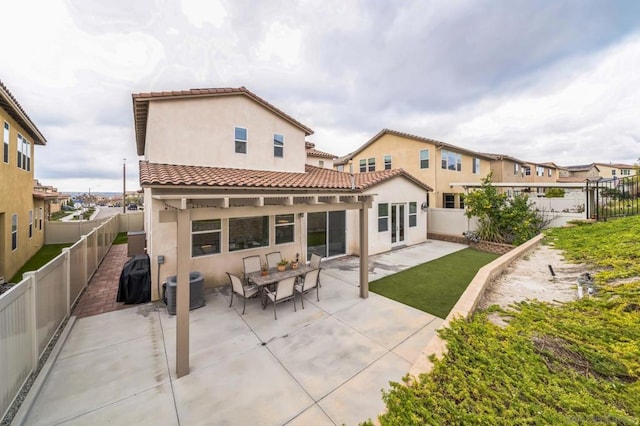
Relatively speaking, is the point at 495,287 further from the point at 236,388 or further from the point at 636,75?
the point at 636,75

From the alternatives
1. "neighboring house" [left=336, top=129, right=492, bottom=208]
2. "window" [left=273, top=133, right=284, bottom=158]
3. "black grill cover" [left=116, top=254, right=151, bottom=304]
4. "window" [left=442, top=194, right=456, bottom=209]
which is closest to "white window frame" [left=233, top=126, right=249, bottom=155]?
"window" [left=273, top=133, right=284, bottom=158]

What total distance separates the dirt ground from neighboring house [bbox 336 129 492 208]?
1021 centimetres

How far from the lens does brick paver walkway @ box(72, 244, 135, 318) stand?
677cm

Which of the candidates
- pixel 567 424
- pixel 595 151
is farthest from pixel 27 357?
pixel 595 151

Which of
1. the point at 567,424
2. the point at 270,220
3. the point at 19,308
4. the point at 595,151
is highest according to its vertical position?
the point at 595,151

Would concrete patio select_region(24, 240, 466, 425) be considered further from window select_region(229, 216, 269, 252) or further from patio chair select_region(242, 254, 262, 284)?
window select_region(229, 216, 269, 252)

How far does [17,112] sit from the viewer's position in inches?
391

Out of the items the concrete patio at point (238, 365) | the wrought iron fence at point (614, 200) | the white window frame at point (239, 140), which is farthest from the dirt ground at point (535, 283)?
the white window frame at point (239, 140)

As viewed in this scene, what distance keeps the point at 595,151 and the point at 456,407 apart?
2568 inches

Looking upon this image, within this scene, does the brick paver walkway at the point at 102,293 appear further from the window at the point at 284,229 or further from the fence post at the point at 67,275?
the window at the point at 284,229

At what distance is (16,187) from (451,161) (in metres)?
26.6

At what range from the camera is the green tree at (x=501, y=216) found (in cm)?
1320

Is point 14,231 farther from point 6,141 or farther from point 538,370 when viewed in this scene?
point 538,370

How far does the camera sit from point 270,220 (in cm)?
952
